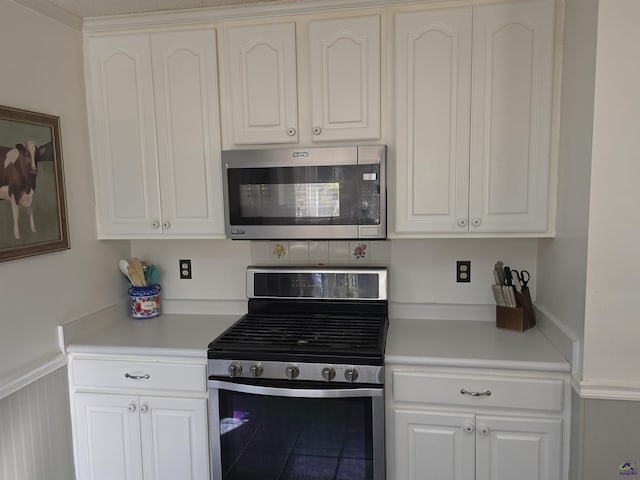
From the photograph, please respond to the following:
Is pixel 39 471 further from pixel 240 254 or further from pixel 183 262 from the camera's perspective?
pixel 240 254

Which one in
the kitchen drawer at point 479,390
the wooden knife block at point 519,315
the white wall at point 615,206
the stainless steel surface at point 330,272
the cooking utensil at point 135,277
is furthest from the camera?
the cooking utensil at point 135,277

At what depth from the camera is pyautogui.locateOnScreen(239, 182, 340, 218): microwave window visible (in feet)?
6.22

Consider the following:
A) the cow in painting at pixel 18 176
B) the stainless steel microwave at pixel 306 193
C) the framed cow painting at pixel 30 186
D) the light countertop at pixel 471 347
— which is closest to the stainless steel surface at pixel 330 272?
the light countertop at pixel 471 347

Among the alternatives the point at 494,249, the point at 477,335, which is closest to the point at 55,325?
the point at 477,335

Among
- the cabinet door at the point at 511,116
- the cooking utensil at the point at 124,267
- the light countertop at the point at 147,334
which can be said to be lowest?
the light countertop at the point at 147,334

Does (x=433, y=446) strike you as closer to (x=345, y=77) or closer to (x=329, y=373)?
(x=329, y=373)

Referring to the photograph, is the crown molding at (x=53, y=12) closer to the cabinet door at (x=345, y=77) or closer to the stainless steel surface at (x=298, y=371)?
the cabinet door at (x=345, y=77)

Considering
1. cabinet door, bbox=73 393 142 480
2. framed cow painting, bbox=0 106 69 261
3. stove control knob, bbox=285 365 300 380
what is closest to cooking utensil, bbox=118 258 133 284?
framed cow painting, bbox=0 106 69 261

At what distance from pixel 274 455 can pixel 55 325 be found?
1092mm

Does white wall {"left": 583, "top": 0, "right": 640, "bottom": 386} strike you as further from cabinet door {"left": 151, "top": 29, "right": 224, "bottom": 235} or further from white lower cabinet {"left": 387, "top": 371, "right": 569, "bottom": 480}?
cabinet door {"left": 151, "top": 29, "right": 224, "bottom": 235}

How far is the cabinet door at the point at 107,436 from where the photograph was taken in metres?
1.93

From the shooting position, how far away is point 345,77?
189cm

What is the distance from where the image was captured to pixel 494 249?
7.07ft

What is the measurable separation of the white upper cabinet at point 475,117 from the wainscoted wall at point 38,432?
1674 millimetres
